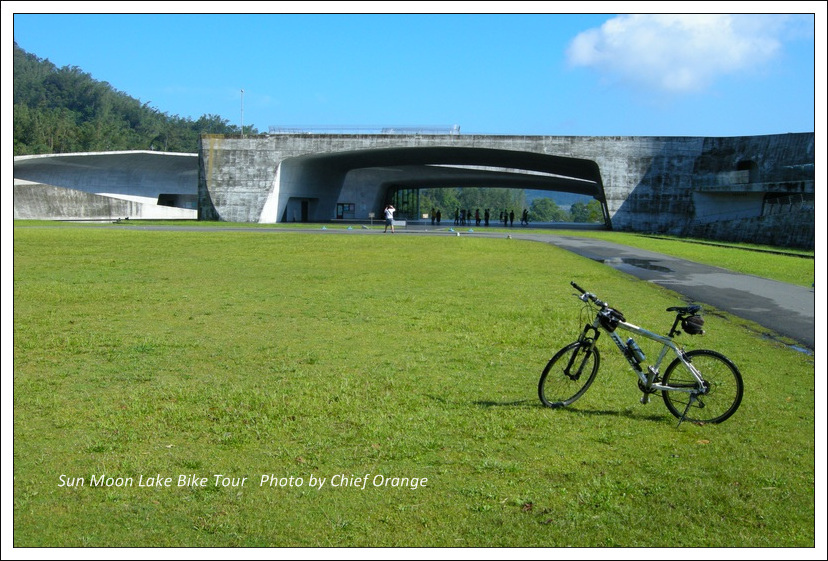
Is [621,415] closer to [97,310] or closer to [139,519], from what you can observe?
[139,519]

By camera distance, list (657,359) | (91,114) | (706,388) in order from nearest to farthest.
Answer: (706,388) → (657,359) → (91,114)

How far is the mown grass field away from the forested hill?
106377 millimetres

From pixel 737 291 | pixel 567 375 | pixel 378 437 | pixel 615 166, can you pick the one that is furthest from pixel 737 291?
pixel 615 166

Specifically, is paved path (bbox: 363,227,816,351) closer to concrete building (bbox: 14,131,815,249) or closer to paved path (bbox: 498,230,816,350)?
paved path (bbox: 498,230,816,350)

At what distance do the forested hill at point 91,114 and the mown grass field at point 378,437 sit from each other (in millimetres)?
106377

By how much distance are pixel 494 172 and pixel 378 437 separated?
69.7m

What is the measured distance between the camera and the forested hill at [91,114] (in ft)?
361

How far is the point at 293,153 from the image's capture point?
56.4 metres

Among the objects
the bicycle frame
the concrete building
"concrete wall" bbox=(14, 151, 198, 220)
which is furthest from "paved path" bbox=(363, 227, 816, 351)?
"concrete wall" bbox=(14, 151, 198, 220)

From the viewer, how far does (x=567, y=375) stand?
22.5 ft

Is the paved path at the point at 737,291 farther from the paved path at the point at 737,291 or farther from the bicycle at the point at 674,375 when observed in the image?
the bicycle at the point at 674,375

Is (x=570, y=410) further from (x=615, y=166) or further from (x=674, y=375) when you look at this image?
(x=615, y=166)

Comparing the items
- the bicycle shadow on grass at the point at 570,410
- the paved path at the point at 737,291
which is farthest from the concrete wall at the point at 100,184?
the bicycle shadow on grass at the point at 570,410

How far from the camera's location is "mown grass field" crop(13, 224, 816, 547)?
14.8 ft
